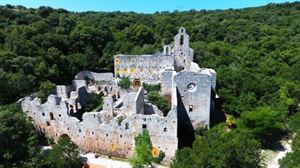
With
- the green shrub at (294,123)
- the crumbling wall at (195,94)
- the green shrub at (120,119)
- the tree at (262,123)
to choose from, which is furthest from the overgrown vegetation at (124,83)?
the green shrub at (294,123)

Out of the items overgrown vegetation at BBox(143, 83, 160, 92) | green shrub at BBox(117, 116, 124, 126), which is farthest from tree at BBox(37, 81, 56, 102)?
overgrown vegetation at BBox(143, 83, 160, 92)

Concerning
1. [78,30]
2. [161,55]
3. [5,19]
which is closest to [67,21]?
[78,30]

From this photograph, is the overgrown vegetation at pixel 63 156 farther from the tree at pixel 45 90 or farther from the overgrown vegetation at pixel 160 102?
the tree at pixel 45 90

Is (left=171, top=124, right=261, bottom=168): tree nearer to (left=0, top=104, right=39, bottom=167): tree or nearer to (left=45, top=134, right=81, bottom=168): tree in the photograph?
(left=45, top=134, right=81, bottom=168): tree

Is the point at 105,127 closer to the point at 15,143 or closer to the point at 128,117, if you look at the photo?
the point at 128,117

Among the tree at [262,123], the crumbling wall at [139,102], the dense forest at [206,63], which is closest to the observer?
the dense forest at [206,63]

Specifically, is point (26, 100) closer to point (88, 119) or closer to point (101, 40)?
point (88, 119)
